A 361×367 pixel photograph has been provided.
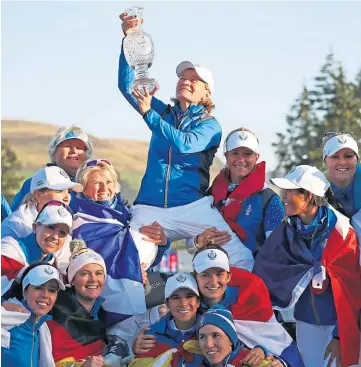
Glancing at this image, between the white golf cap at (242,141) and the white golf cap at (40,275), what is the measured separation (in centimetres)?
197

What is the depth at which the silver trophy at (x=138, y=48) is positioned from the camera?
9047 mm

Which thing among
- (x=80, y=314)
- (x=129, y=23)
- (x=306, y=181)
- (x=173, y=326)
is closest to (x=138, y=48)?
(x=129, y=23)

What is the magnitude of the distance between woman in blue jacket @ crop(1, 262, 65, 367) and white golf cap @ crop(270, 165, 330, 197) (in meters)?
1.90

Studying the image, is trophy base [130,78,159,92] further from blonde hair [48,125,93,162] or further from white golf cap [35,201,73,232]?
white golf cap [35,201,73,232]

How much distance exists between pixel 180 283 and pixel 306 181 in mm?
1308

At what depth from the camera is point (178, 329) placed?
24.9 feet

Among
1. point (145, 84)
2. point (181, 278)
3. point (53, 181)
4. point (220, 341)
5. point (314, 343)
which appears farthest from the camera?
point (145, 84)

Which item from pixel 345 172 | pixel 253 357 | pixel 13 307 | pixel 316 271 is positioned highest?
pixel 345 172

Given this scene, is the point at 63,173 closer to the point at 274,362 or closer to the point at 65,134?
the point at 65,134

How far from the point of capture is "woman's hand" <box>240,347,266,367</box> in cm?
737

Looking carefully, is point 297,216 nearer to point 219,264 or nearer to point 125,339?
point 219,264

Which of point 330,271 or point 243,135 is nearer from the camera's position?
point 330,271

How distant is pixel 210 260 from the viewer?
305 inches

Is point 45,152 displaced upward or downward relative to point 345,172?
upward
